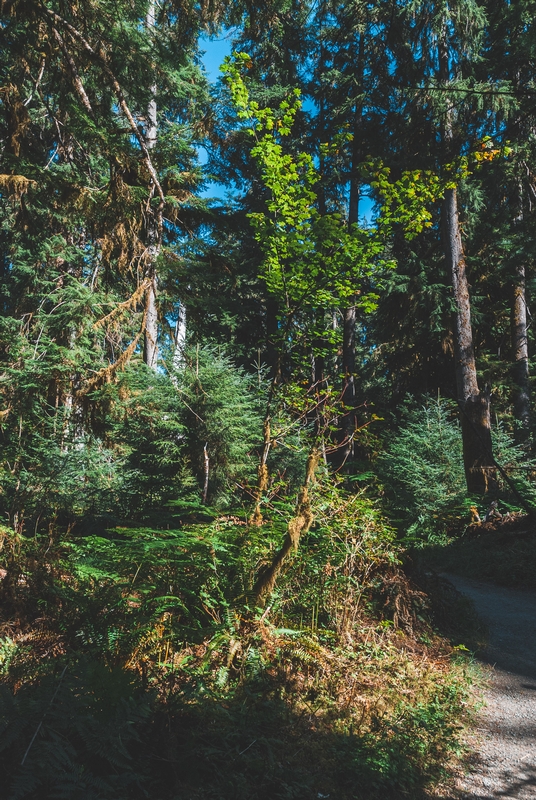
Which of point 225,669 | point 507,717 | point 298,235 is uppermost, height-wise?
point 298,235

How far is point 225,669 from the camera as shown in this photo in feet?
12.0

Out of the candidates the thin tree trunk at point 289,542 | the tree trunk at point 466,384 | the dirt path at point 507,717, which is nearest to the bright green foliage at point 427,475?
the tree trunk at point 466,384

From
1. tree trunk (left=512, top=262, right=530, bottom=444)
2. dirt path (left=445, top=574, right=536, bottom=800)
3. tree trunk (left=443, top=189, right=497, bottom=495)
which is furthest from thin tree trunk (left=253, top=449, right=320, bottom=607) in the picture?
tree trunk (left=512, top=262, right=530, bottom=444)

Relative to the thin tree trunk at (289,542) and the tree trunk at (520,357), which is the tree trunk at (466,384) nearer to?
the tree trunk at (520,357)

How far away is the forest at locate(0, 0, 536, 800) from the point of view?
299 cm

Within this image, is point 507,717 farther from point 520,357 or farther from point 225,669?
point 520,357

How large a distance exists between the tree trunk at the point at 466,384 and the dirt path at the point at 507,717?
17.3ft

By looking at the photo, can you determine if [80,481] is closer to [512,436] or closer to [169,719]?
[169,719]

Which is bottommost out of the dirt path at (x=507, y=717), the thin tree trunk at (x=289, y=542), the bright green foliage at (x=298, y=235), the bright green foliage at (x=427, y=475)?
the dirt path at (x=507, y=717)

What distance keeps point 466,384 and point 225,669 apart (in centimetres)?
1057

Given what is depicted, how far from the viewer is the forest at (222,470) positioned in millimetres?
2992

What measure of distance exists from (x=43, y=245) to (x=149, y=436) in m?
6.29

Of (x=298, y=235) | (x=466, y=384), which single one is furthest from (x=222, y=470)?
(x=466, y=384)

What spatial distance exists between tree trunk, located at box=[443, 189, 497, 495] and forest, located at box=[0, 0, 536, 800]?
8 cm
